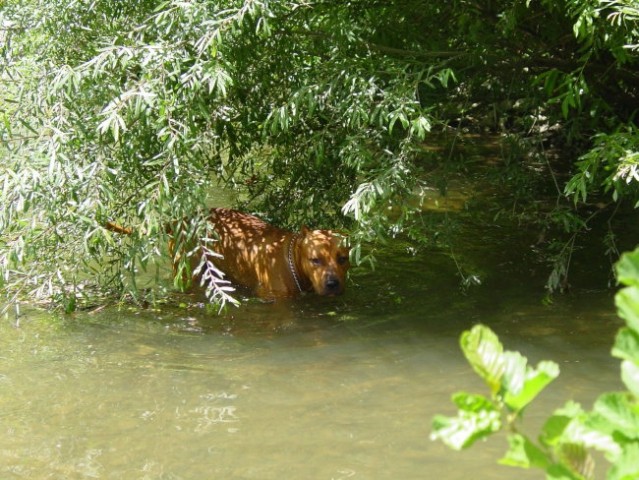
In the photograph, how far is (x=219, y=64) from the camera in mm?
5629

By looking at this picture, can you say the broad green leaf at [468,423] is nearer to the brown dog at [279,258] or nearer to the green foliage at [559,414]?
the green foliage at [559,414]

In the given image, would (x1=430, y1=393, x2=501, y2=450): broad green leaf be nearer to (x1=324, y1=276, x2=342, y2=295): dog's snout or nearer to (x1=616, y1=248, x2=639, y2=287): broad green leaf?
(x1=616, y1=248, x2=639, y2=287): broad green leaf

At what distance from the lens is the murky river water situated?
4.42m

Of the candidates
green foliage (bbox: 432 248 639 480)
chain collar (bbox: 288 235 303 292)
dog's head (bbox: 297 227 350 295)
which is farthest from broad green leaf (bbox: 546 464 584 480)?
chain collar (bbox: 288 235 303 292)

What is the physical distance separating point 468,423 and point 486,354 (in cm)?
11

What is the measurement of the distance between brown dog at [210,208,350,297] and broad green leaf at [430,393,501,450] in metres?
5.57

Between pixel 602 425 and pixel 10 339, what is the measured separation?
18.4 feet

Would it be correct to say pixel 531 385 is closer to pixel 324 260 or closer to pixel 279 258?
pixel 324 260

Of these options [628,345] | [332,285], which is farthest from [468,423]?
[332,285]

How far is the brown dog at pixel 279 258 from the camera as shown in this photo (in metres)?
7.08

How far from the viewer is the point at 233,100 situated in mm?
7273

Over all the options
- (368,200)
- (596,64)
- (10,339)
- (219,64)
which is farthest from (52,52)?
(596,64)

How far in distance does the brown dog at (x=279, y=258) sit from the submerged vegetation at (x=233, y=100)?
2.02 feet

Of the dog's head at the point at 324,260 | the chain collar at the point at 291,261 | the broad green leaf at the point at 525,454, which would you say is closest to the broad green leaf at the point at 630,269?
the broad green leaf at the point at 525,454
